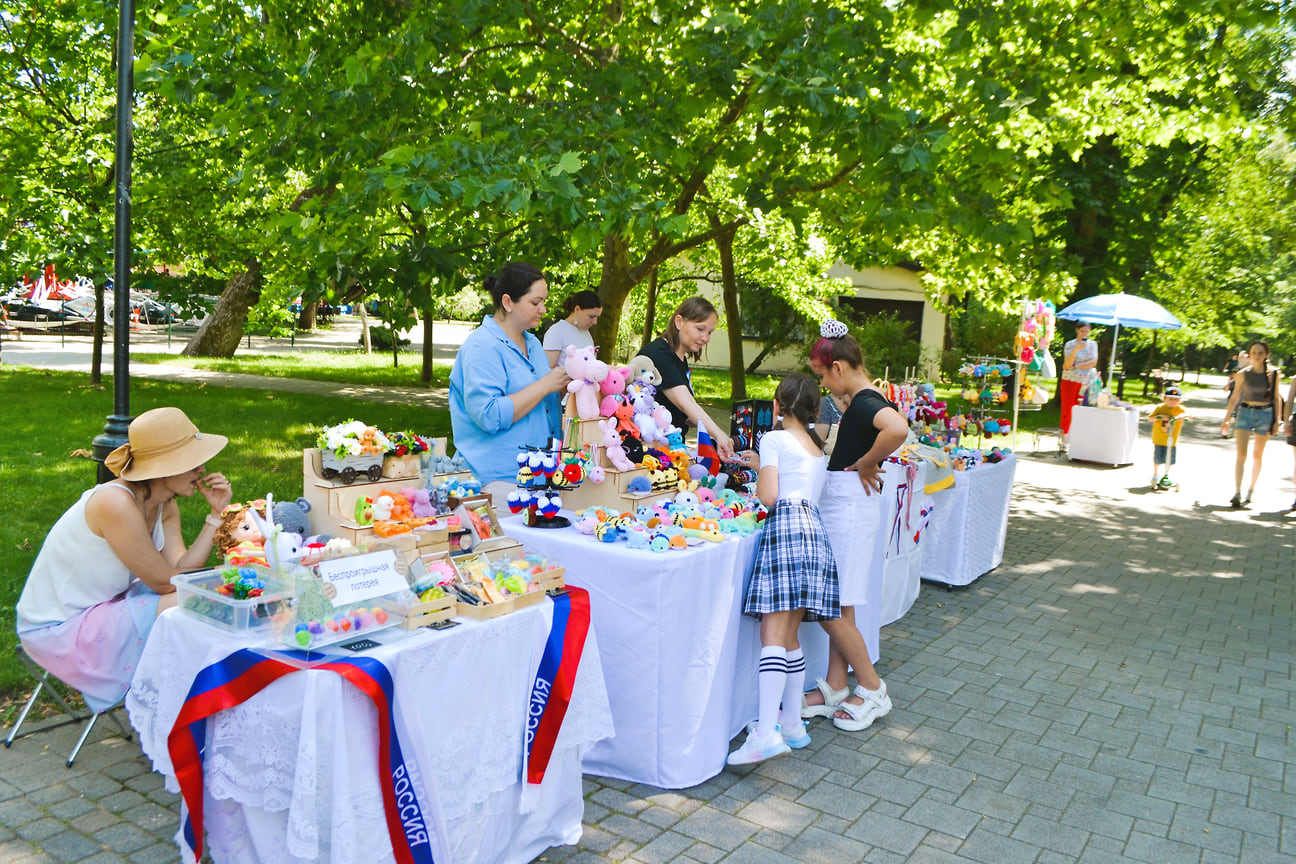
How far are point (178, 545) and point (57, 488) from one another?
5.00 metres

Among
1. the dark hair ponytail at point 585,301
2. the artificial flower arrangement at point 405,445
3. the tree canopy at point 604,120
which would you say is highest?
the tree canopy at point 604,120

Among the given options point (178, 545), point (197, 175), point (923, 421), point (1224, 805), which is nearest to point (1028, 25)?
point (923, 421)

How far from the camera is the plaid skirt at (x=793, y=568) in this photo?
3754 millimetres

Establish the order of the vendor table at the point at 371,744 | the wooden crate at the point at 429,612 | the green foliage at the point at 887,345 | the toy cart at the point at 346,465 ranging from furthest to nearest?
the green foliage at the point at 887,345
the toy cart at the point at 346,465
the wooden crate at the point at 429,612
the vendor table at the point at 371,744

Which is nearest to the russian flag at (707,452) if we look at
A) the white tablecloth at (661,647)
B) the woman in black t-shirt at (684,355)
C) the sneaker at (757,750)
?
the woman in black t-shirt at (684,355)

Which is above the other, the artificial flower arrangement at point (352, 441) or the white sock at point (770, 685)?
the artificial flower arrangement at point (352, 441)

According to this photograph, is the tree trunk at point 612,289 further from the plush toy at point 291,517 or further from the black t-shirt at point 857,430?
the plush toy at point 291,517

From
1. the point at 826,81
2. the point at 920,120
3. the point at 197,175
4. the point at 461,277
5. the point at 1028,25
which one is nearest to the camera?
the point at 826,81

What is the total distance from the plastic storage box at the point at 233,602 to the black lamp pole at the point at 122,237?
75.7 inches

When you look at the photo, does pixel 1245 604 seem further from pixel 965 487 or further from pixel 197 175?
pixel 197 175

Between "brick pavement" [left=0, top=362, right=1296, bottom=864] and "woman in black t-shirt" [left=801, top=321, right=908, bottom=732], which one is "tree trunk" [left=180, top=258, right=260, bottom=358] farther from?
"woman in black t-shirt" [left=801, top=321, right=908, bottom=732]

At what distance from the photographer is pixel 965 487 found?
635 centimetres

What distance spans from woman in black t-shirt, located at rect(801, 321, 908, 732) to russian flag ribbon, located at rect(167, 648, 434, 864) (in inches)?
81.9

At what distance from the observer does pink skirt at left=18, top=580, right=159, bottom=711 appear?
3273 mm
